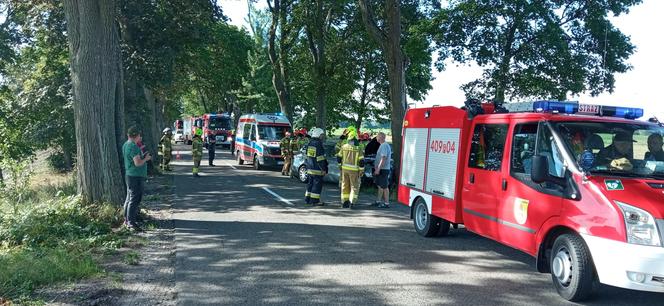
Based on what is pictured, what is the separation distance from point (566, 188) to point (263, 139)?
17.5 m

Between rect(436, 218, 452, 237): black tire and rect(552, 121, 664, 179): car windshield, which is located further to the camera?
rect(436, 218, 452, 237): black tire

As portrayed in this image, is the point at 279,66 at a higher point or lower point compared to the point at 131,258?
higher

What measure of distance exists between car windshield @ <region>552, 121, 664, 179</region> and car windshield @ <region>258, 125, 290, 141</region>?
17108 millimetres

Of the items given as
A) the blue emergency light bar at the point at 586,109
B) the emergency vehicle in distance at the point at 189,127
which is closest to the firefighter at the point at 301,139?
the blue emergency light bar at the point at 586,109

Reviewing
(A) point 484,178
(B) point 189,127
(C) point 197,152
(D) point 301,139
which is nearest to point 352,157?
(A) point 484,178

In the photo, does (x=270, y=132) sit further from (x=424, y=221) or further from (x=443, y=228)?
(x=443, y=228)

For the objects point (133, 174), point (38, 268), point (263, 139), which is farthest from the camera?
point (263, 139)

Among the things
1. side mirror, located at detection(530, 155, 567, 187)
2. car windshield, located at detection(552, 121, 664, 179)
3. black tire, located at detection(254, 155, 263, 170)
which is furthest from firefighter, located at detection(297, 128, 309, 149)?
side mirror, located at detection(530, 155, 567, 187)

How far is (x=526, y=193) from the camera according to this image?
5.94 m

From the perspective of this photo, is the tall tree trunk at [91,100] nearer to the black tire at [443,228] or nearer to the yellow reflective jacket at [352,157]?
the yellow reflective jacket at [352,157]

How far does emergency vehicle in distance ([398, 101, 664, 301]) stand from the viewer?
15.3 ft

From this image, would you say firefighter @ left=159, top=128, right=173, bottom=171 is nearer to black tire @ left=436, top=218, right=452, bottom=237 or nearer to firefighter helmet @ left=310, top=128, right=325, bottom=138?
firefighter helmet @ left=310, top=128, right=325, bottom=138

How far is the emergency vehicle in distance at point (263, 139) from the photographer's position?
846 inches

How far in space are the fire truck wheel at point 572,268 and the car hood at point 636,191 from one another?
60 cm
